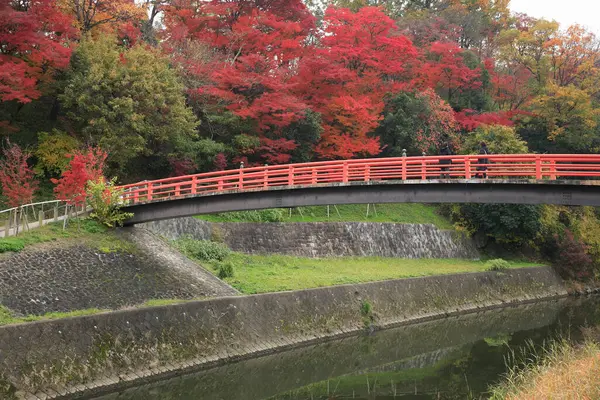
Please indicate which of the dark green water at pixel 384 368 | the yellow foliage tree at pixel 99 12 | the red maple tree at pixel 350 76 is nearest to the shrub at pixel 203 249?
the dark green water at pixel 384 368

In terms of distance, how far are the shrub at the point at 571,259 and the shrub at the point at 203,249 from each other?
983 inches

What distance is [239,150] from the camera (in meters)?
34.5

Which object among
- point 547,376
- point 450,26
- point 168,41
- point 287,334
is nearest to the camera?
point 547,376

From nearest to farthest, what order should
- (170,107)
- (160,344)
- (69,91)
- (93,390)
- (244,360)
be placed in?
(93,390) → (160,344) → (244,360) → (69,91) → (170,107)

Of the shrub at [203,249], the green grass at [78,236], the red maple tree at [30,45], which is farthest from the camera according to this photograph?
the shrub at [203,249]

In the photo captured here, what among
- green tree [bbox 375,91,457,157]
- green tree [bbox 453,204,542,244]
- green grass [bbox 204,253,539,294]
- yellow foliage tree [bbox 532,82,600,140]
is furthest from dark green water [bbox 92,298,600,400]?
yellow foliage tree [bbox 532,82,600,140]

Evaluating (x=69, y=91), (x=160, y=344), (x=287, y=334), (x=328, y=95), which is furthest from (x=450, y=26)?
(x=160, y=344)

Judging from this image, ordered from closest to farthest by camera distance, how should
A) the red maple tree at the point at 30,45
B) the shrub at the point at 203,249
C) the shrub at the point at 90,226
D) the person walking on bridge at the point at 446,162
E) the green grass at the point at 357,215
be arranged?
Answer: 1. the person walking on bridge at the point at 446,162
2. the shrub at the point at 90,226
3. the red maple tree at the point at 30,45
4. the shrub at the point at 203,249
5. the green grass at the point at 357,215

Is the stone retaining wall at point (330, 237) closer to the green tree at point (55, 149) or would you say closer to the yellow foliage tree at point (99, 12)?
the green tree at point (55, 149)

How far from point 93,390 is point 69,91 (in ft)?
55.6

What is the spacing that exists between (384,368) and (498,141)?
2612 centimetres

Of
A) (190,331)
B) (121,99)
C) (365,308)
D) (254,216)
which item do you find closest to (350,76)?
(254,216)

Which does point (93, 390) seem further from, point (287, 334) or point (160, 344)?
point (287, 334)

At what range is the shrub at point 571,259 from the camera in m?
40.5
